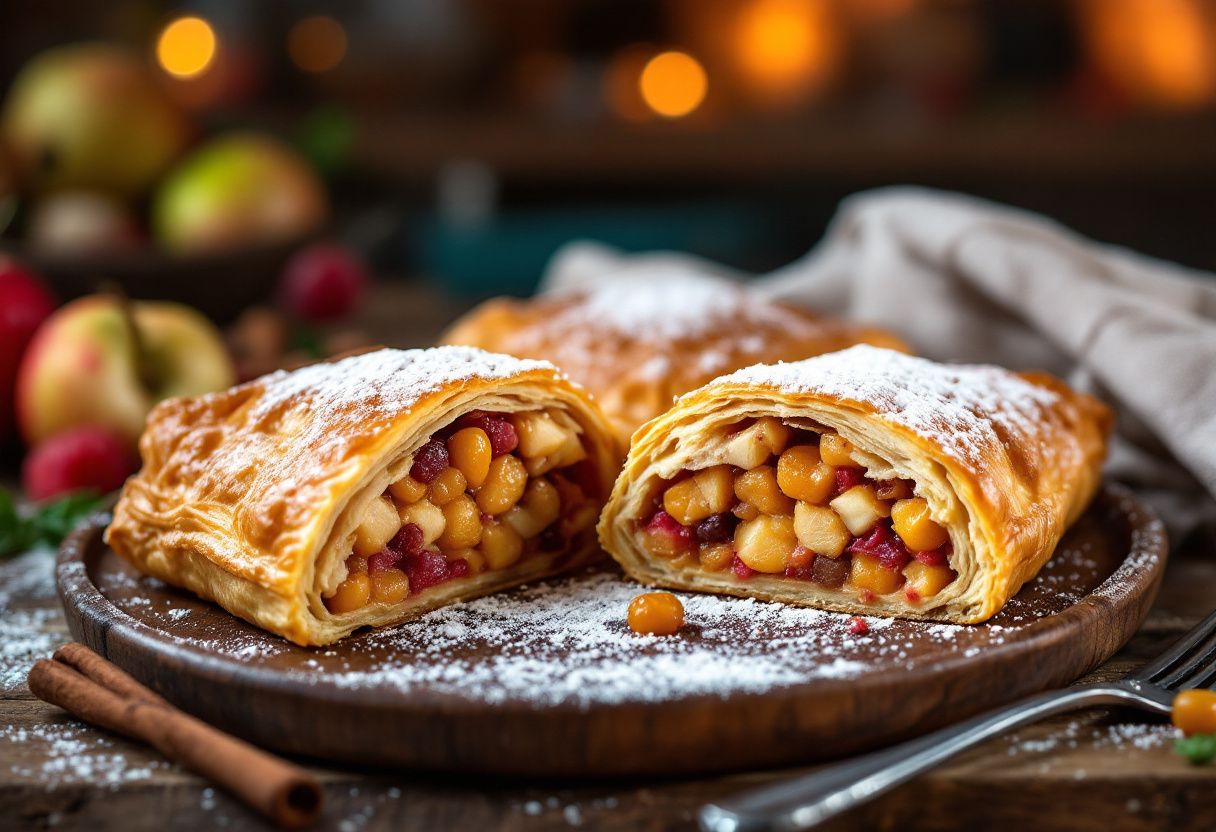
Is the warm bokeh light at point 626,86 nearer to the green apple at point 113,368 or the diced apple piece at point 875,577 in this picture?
the green apple at point 113,368

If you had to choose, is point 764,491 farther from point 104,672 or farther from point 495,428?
point 104,672

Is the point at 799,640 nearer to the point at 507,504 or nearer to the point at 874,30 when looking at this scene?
the point at 507,504

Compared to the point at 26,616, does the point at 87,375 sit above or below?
above

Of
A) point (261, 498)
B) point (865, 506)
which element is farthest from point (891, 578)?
point (261, 498)

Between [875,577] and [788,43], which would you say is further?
[788,43]

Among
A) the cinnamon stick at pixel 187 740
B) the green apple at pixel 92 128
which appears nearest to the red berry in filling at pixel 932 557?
the cinnamon stick at pixel 187 740

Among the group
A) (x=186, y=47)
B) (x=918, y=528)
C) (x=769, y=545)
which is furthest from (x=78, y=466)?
(x=186, y=47)

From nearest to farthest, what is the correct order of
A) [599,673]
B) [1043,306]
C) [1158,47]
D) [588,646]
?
1. [599,673]
2. [588,646]
3. [1043,306]
4. [1158,47]

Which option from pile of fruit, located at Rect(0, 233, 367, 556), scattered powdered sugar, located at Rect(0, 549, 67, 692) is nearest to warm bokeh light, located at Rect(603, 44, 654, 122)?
pile of fruit, located at Rect(0, 233, 367, 556)
